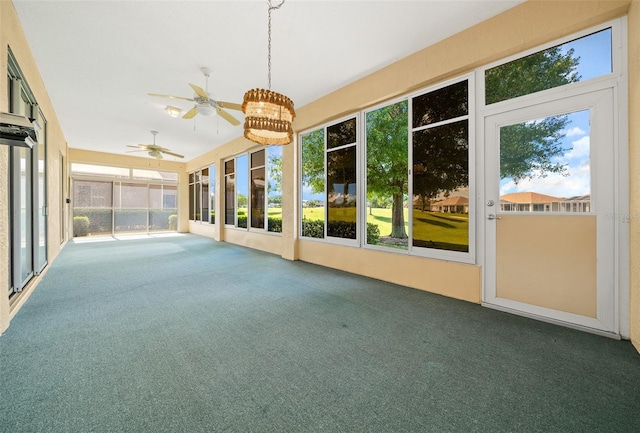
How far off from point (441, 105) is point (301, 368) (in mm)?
3671

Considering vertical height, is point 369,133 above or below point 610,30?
below

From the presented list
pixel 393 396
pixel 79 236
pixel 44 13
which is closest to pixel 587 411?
pixel 393 396

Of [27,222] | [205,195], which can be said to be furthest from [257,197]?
[27,222]

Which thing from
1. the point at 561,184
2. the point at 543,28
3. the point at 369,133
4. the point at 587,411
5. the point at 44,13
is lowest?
the point at 587,411

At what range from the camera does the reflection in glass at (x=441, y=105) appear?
338 cm

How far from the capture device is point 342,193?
5.01 m

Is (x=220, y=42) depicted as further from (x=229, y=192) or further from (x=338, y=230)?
(x=229, y=192)

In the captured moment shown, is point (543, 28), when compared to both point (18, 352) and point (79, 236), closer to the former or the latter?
point (18, 352)

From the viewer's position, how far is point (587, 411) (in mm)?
1450

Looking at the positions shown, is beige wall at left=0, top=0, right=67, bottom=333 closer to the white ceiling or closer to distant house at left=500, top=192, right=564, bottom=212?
the white ceiling

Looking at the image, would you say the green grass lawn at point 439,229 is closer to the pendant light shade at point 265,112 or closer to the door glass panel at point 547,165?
the door glass panel at point 547,165

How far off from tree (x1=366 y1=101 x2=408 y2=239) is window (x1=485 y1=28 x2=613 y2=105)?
125cm

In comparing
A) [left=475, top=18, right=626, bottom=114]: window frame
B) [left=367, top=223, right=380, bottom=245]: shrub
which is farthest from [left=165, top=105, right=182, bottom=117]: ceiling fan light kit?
[left=475, top=18, right=626, bottom=114]: window frame

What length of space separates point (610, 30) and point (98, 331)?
18.4 feet
